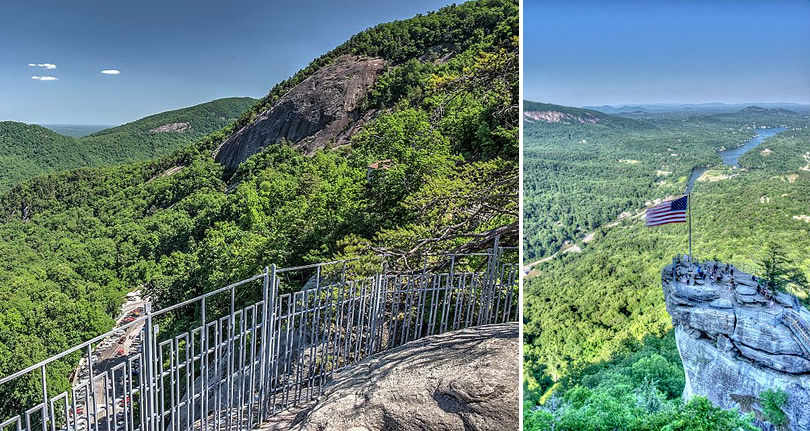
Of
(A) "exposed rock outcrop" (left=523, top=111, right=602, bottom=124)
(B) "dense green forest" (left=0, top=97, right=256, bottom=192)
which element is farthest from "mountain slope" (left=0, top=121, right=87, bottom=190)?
(A) "exposed rock outcrop" (left=523, top=111, right=602, bottom=124)

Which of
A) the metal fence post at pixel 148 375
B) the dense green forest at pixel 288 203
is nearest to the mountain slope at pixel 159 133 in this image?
the dense green forest at pixel 288 203

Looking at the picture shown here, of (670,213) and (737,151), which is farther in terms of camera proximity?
(737,151)

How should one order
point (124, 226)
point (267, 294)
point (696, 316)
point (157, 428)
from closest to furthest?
point (157, 428) < point (267, 294) < point (696, 316) < point (124, 226)

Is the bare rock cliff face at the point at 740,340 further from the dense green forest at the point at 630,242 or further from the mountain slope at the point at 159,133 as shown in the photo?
the mountain slope at the point at 159,133

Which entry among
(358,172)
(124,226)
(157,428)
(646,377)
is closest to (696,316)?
(646,377)

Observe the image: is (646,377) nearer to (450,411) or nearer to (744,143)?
(744,143)

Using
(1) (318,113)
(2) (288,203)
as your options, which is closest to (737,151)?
(2) (288,203)

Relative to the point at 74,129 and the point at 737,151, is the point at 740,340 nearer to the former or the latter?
the point at 737,151
